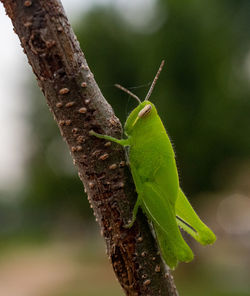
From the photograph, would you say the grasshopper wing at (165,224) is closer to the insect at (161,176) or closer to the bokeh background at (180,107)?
the insect at (161,176)

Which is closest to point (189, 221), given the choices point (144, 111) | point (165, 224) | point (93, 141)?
point (165, 224)

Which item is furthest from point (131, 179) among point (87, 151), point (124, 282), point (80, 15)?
point (80, 15)

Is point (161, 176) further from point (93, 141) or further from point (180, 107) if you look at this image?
point (180, 107)

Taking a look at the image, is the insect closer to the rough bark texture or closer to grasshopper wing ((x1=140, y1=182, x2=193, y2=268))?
grasshopper wing ((x1=140, y1=182, x2=193, y2=268))

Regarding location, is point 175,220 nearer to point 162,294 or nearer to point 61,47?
point 162,294

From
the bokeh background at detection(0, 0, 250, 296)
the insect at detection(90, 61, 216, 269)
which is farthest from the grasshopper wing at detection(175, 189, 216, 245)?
the bokeh background at detection(0, 0, 250, 296)
